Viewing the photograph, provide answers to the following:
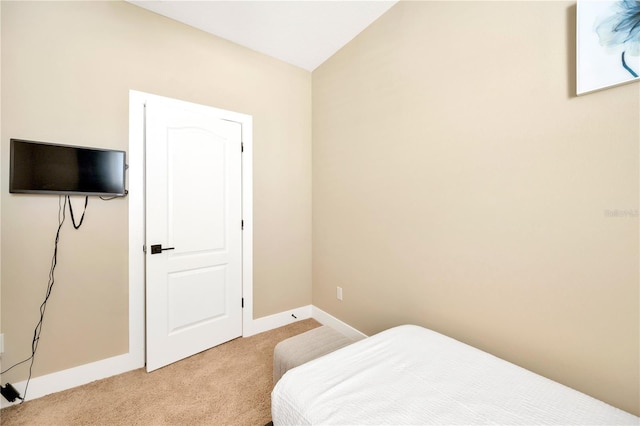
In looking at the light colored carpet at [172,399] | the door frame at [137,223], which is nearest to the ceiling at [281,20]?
the door frame at [137,223]

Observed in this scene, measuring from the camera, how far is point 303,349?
62.4 inches

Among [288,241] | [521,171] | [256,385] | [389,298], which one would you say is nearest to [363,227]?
[389,298]

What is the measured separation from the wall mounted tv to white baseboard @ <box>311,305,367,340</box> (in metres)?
2.11

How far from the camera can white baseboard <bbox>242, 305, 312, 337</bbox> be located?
2512 mm

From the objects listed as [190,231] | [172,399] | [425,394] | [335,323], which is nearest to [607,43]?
[425,394]

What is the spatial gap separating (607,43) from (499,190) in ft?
2.26

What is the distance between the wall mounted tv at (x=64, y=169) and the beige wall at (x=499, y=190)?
1.89 m

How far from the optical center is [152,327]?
1.98 meters

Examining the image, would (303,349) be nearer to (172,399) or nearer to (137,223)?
(172,399)

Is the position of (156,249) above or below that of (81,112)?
below

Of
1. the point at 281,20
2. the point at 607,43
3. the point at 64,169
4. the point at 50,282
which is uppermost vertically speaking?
the point at 281,20

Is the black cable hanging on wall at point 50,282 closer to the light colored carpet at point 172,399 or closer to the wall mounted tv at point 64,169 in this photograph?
the wall mounted tv at point 64,169

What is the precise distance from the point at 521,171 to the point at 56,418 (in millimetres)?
2976

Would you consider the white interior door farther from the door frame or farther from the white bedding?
the white bedding
